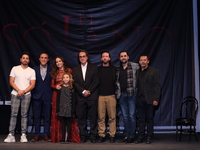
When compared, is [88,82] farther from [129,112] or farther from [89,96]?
[129,112]

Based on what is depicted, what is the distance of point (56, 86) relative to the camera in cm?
520

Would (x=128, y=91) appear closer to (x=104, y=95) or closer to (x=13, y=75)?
(x=104, y=95)

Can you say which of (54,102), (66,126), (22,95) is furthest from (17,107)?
(66,126)

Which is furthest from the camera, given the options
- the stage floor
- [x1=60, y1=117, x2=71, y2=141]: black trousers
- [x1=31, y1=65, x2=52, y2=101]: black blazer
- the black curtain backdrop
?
the black curtain backdrop

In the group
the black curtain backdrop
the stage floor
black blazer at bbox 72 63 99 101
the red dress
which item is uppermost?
the black curtain backdrop

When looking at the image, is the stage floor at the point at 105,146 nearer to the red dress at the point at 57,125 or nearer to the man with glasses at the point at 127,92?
the red dress at the point at 57,125

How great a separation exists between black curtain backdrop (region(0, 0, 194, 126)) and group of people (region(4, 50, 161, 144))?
3.79ft

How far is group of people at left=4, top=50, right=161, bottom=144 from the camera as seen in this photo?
5137 mm

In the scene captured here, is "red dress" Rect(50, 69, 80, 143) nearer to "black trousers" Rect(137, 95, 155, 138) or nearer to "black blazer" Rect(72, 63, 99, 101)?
"black blazer" Rect(72, 63, 99, 101)

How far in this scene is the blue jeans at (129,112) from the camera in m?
5.18

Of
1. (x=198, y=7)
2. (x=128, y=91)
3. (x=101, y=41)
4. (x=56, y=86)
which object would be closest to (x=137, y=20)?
(x=101, y=41)

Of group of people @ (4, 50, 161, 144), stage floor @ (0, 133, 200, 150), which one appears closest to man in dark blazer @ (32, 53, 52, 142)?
group of people @ (4, 50, 161, 144)

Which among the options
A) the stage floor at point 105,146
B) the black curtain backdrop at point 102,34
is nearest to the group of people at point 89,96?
the stage floor at point 105,146

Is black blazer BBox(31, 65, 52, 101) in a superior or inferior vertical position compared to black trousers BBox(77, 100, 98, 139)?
superior
